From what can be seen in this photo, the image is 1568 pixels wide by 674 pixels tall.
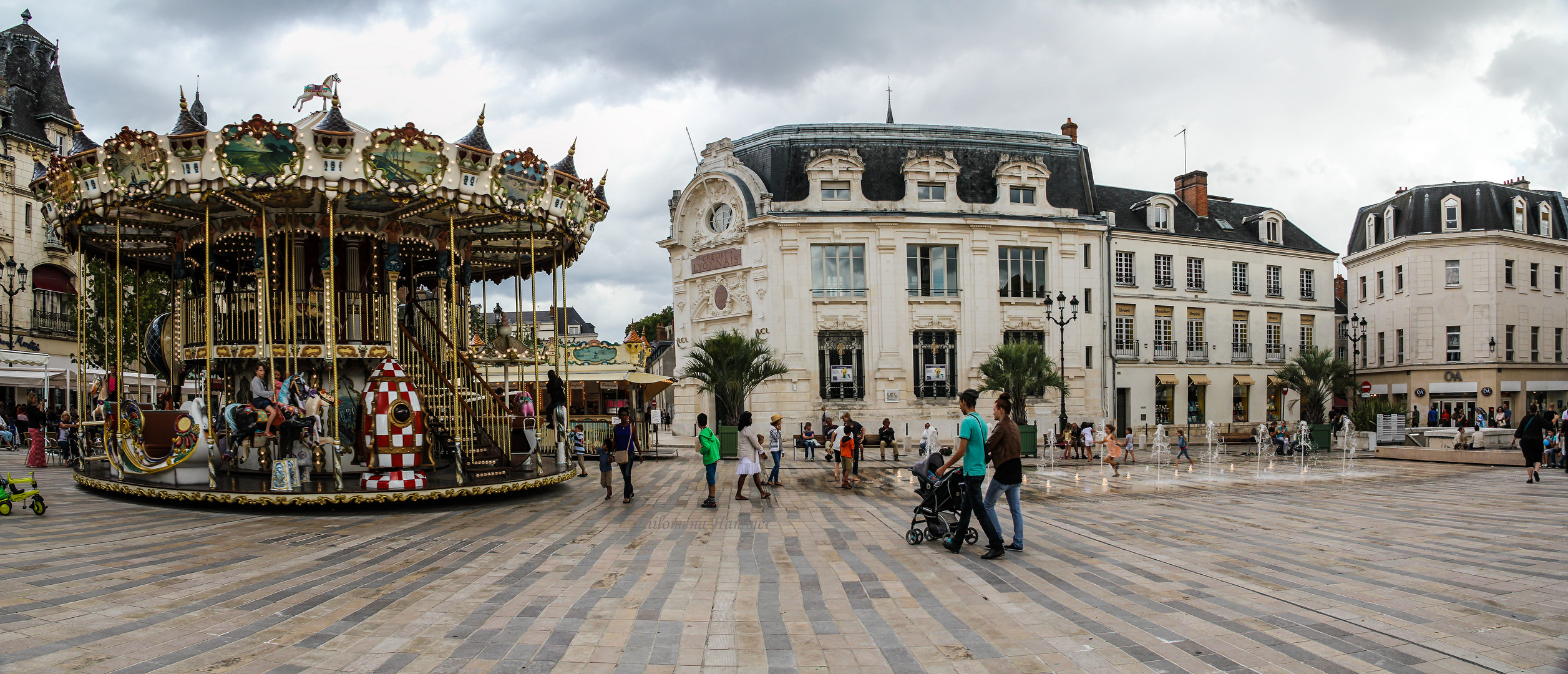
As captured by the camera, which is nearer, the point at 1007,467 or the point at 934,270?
the point at 1007,467

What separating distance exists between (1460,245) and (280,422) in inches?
2073

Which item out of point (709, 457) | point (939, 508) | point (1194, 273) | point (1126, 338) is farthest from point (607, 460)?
point (1194, 273)

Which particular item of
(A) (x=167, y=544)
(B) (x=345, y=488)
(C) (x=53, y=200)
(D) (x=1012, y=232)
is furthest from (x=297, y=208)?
(D) (x=1012, y=232)

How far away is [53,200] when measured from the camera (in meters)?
15.1

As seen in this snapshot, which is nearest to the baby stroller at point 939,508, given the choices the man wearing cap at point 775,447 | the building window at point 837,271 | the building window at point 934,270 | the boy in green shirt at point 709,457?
the boy in green shirt at point 709,457

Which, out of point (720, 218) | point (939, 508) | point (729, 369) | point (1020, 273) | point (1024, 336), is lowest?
point (939, 508)

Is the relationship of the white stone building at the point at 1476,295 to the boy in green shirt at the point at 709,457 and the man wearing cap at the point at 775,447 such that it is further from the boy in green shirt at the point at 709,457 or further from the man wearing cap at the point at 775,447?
A: the boy in green shirt at the point at 709,457

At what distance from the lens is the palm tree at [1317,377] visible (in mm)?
39312

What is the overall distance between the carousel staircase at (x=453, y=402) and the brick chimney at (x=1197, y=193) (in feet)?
131

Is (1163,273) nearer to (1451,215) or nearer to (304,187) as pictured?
(1451,215)

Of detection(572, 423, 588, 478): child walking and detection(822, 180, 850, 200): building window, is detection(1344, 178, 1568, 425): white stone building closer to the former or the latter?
detection(822, 180, 850, 200): building window

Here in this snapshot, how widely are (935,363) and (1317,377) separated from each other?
17265 millimetres

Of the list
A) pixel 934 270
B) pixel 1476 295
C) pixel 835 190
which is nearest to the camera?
pixel 835 190

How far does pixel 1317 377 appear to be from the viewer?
3925cm
